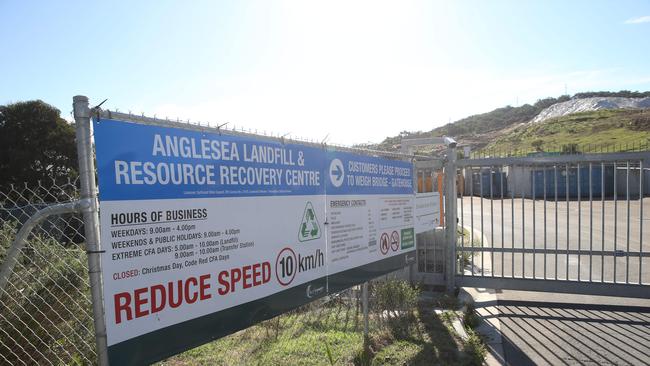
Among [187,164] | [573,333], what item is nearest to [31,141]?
[187,164]

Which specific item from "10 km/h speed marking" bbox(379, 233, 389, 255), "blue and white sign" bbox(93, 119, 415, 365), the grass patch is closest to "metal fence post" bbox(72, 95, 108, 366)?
"blue and white sign" bbox(93, 119, 415, 365)

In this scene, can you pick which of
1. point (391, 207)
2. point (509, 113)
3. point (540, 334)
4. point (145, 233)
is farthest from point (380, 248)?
point (509, 113)

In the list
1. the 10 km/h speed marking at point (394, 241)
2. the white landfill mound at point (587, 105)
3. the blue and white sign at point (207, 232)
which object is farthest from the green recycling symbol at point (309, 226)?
the white landfill mound at point (587, 105)

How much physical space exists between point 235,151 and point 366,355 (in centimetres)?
255

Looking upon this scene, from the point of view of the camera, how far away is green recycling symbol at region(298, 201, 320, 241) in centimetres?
380

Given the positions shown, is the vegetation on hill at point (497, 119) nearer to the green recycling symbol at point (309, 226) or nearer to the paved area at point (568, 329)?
the paved area at point (568, 329)

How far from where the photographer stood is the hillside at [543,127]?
198 feet

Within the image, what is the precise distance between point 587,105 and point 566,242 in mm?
121029

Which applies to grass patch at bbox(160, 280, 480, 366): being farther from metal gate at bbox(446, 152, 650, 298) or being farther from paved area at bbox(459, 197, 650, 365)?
metal gate at bbox(446, 152, 650, 298)

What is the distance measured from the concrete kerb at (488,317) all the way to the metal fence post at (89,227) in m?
3.67

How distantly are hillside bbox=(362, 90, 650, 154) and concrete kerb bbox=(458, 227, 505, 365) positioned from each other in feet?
138

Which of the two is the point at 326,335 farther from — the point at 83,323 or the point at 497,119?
the point at 497,119

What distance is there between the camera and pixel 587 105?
113188mm

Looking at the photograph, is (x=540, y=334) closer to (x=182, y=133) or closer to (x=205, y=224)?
(x=205, y=224)
